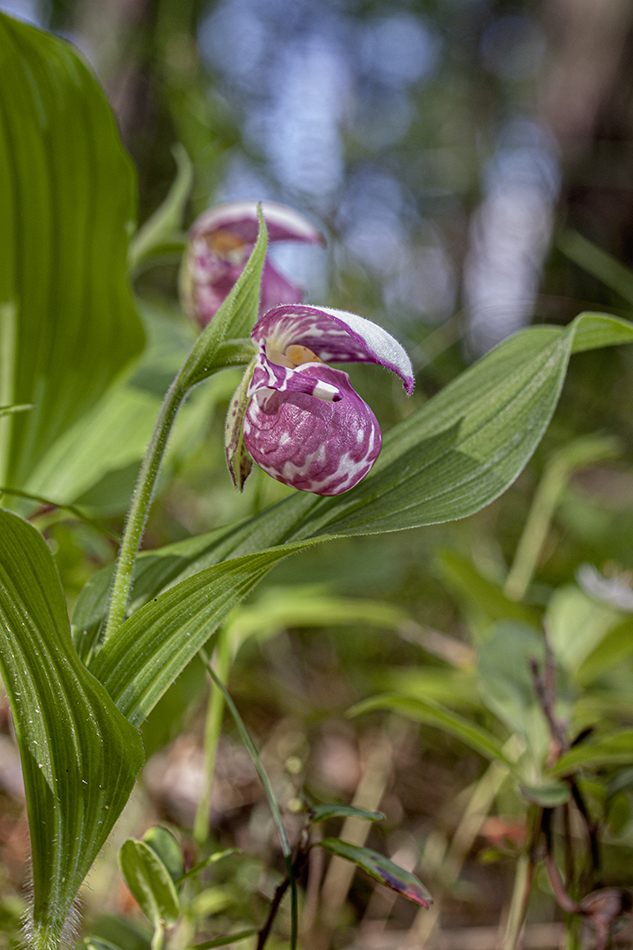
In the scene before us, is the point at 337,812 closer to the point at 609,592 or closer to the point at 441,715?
the point at 441,715

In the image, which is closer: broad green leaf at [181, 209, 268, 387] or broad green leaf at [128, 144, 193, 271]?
broad green leaf at [181, 209, 268, 387]

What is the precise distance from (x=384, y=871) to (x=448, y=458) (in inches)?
12.9

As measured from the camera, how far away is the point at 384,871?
0.47 meters

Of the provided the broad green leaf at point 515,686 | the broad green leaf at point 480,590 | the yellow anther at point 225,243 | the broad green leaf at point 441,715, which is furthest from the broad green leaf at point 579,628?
the yellow anther at point 225,243

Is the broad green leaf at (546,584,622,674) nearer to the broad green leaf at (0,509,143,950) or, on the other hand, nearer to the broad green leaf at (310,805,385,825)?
the broad green leaf at (310,805,385,825)

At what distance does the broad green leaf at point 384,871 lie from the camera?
1.53 feet

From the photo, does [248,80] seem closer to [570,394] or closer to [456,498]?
[570,394]

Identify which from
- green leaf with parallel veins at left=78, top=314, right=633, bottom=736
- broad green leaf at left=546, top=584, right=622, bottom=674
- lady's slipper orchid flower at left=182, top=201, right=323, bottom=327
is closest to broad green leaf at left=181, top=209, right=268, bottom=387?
green leaf with parallel veins at left=78, top=314, right=633, bottom=736

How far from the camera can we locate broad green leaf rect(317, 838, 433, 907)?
0.47 metres

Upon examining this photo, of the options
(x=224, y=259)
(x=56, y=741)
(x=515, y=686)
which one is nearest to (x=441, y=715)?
(x=515, y=686)

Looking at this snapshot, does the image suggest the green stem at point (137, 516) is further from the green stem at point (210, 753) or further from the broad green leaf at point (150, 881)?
the green stem at point (210, 753)

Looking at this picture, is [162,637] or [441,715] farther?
[441,715]

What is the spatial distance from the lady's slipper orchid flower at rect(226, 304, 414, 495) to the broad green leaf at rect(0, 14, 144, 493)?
515mm

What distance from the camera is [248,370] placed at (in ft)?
1.60
